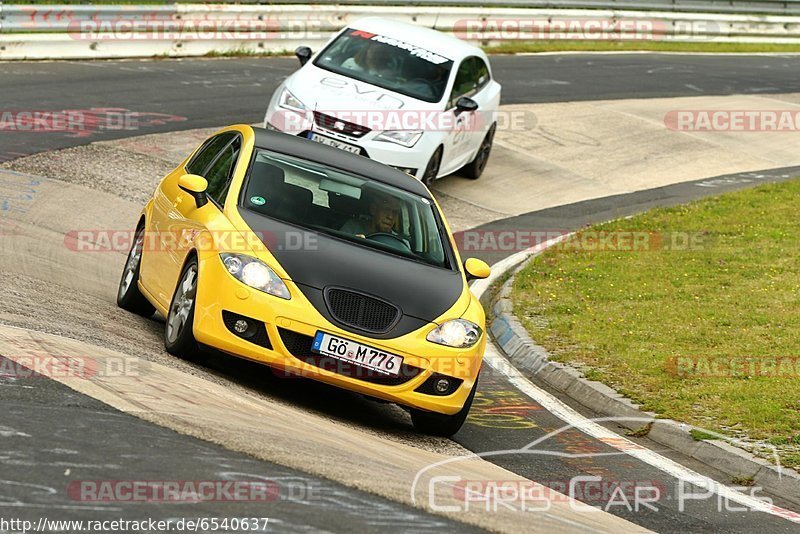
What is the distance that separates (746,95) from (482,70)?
37.9 feet

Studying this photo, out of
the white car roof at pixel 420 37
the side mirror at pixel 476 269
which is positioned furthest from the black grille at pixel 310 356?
the white car roof at pixel 420 37

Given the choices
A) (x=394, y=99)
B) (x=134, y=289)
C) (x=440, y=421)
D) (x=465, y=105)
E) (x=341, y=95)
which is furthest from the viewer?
(x=465, y=105)

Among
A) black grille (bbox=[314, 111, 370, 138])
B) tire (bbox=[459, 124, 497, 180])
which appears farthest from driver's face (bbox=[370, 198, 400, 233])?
tire (bbox=[459, 124, 497, 180])

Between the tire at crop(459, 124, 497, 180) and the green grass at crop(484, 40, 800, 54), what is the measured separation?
1133cm

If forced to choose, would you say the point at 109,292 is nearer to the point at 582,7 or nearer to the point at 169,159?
the point at 169,159

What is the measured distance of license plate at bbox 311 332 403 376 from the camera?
7969mm

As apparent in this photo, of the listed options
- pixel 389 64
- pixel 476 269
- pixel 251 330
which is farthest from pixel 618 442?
pixel 389 64

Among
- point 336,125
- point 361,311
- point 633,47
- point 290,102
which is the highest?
point 361,311

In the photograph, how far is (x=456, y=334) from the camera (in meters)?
8.39

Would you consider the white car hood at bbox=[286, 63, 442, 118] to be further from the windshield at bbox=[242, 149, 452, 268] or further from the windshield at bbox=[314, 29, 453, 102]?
the windshield at bbox=[242, 149, 452, 268]

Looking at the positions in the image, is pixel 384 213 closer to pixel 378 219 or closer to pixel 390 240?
pixel 378 219

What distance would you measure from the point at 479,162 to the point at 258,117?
11.0ft

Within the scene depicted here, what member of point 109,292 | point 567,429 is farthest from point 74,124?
point 567,429

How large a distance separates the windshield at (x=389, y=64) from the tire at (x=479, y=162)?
1845 millimetres
